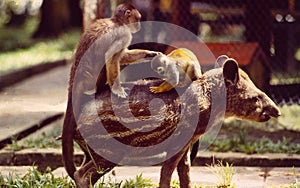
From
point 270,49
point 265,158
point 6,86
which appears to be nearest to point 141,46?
point 270,49

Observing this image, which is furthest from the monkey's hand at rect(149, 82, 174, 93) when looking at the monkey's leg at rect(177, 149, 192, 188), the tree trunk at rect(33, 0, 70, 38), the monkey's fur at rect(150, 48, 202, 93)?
the tree trunk at rect(33, 0, 70, 38)

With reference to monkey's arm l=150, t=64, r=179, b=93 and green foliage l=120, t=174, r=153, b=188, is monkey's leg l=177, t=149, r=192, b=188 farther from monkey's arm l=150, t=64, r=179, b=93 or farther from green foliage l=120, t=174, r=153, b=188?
monkey's arm l=150, t=64, r=179, b=93

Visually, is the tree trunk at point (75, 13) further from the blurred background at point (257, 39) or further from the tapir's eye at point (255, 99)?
the tapir's eye at point (255, 99)

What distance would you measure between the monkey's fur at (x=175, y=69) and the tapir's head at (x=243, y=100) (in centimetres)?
22

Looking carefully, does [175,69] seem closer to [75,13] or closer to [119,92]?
[119,92]

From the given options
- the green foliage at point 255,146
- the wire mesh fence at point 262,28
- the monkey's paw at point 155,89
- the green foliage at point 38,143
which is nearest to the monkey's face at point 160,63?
the monkey's paw at point 155,89

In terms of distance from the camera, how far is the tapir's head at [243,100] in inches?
175

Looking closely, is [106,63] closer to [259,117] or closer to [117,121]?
[117,121]

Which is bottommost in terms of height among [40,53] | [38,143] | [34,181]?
[40,53]

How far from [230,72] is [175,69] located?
39cm

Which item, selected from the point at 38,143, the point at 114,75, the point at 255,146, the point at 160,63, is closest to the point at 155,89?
the point at 160,63

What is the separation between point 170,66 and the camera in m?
4.30

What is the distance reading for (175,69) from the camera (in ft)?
14.2

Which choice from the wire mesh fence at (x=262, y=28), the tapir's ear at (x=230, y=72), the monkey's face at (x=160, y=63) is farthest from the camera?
the wire mesh fence at (x=262, y=28)
